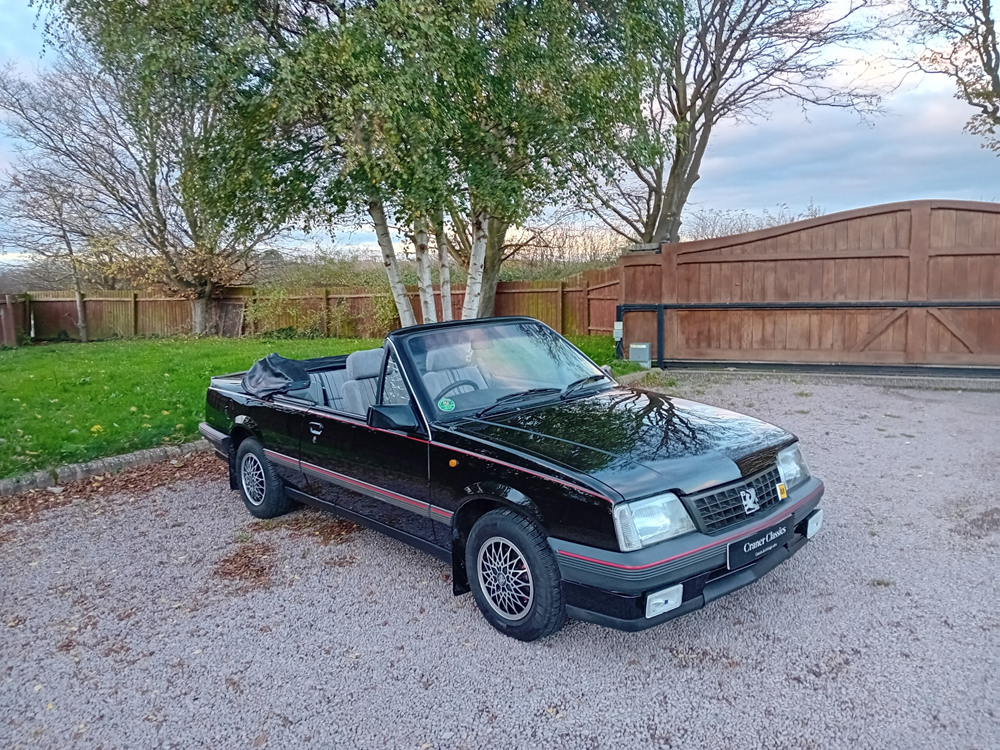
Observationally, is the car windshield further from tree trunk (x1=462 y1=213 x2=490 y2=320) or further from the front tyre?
tree trunk (x1=462 y1=213 x2=490 y2=320)

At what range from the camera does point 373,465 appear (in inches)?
159

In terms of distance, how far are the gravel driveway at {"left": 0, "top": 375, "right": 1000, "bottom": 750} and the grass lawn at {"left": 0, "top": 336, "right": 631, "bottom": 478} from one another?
1.84 meters

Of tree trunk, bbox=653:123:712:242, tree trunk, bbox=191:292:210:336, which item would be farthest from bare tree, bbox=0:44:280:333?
tree trunk, bbox=653:123:712:242

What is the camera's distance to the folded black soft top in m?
5.02

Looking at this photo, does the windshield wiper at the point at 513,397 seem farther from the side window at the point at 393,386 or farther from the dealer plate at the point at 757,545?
the dealer plate at the point at 757,545

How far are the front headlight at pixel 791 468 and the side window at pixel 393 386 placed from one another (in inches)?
83.7

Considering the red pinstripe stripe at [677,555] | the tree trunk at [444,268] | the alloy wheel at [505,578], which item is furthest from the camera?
the tree trunk at [444,268]

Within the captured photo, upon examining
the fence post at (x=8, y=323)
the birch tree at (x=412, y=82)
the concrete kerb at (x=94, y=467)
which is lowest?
the concrete kerb at (x=94, y=467)

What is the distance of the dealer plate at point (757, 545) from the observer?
3041 mm

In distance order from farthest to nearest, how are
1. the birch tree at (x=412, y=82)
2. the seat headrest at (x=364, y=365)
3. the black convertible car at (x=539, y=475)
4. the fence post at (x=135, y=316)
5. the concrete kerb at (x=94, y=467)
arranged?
the fence post at (x=135, y=316) → the birch tree at (x=412, y=82) → the concrete kerb at (x=94, y=467) → the seat headrest at (x=364, y=365) → the black convertible car at (x=539, y=475)

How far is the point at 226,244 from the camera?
66.1 feet

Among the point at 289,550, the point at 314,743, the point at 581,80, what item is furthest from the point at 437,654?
the point at 581,80

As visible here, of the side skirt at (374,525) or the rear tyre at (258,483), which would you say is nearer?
the side skirt at (374,525)

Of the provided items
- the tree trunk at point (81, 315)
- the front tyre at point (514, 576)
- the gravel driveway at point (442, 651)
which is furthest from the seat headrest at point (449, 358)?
the tree trunk at point (81, 315)
